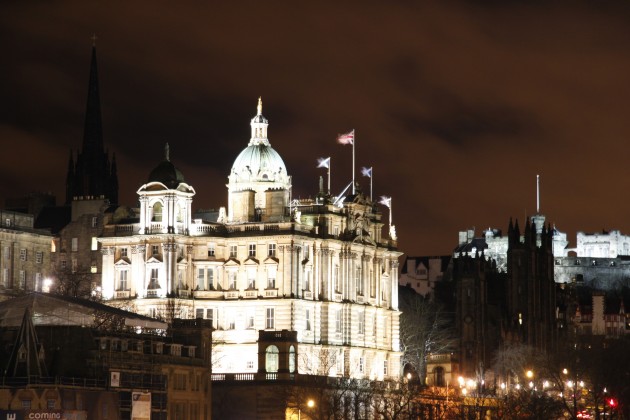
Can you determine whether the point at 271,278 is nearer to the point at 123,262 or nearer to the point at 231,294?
the point at 231,294

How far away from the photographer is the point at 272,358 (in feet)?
575

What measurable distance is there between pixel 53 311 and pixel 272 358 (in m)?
27.9

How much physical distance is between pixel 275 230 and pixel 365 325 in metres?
16.2

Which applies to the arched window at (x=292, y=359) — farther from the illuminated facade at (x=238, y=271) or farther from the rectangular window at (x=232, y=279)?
the rectangular window at (x=232, y=279)

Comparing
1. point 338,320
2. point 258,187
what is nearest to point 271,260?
point 258,187

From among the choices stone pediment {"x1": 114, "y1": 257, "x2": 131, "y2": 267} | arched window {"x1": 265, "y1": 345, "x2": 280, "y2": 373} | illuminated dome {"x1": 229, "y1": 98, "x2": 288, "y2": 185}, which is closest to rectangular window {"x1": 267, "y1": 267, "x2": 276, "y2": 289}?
illuminated dome {"x1": 229, "y1": 98, "x2": 288, "y2": 185}

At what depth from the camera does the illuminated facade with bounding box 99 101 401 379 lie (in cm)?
18888

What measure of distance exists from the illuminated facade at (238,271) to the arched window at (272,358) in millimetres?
10264

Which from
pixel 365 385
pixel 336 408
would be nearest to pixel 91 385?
pixel 336 408

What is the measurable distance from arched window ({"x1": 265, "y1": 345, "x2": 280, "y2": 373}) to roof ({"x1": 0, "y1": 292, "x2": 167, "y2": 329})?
1773 centimetres

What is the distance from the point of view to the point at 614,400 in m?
193

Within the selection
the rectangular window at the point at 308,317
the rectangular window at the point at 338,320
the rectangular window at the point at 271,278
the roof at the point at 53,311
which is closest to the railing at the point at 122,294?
the rectangular window at the point at 271,278

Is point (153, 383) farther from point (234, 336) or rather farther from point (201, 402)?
point (234, 336)

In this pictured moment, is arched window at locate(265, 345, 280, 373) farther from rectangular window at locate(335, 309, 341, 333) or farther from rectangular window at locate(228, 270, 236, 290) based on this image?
rectangular window at locate(335, 309, 341, 333)
